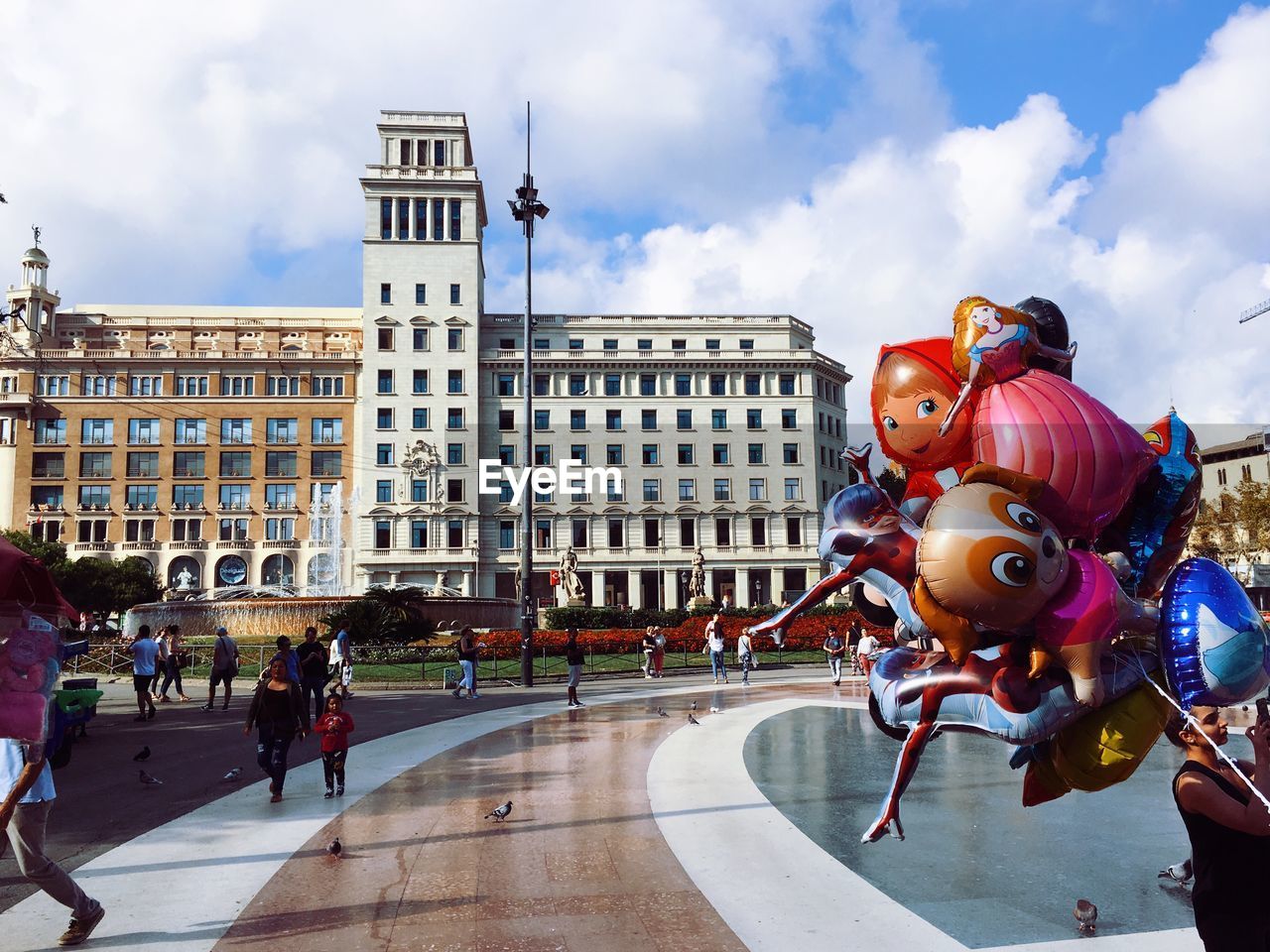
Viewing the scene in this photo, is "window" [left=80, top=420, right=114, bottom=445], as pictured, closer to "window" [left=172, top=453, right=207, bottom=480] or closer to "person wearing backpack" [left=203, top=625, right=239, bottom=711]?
"window" [left=172, top=453, right=207, bottom=480]

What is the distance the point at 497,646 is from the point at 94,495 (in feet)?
190

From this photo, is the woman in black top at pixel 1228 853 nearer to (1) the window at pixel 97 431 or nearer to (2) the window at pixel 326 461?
(2) the window at pixel 326 461

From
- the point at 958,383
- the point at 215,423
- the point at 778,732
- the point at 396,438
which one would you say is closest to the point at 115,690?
the point at 778,732

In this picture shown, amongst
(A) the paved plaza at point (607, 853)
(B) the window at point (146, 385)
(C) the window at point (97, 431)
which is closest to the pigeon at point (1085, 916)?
(A) the paved plaza at point (607, 853)

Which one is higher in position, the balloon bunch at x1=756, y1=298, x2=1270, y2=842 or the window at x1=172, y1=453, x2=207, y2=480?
the window at x1=172, y1=453, x2=207, y2=480

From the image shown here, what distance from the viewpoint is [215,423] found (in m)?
75.9

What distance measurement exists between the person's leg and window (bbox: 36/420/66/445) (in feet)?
265

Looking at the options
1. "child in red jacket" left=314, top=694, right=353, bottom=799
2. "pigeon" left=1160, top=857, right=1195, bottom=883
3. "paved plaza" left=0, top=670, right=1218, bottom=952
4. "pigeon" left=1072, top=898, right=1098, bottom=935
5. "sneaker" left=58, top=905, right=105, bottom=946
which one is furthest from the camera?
"child in red jacket" left=314, top=694, right=353, bottom=799

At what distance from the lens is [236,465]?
248ft

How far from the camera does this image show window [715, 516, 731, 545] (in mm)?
73312

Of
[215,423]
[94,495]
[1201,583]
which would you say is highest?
[215,423]

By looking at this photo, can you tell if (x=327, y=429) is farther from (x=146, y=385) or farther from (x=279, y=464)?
(x=146, y=385)

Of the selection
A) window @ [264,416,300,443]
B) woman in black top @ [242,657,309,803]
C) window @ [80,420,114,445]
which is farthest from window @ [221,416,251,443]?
woman in black top @ [242,657,309,803]

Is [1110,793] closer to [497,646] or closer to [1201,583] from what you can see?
[1201,583]
